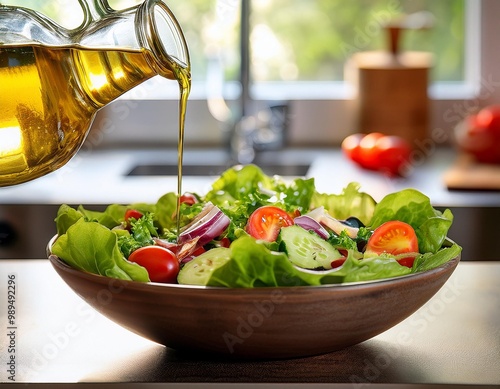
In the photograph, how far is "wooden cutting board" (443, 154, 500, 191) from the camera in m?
2.29

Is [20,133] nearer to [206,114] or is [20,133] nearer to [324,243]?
[324,243]

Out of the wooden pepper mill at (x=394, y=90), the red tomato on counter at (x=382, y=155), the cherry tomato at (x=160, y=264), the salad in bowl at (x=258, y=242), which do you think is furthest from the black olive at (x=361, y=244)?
the wooden pepper mill at (x=394, y=90)

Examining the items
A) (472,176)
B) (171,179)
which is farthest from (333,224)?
(171,179)

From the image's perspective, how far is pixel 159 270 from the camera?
1030 millimetres

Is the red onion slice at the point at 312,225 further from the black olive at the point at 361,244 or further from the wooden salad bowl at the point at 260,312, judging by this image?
the wooden salad bowl at the point at 260,312

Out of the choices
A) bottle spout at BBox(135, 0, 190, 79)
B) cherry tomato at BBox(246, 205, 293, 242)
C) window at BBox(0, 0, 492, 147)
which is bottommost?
cherry tomato at BBox(246, 205, 293, 242)

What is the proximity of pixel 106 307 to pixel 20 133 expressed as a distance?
0.22m

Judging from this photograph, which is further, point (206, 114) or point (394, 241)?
point (206, 114)

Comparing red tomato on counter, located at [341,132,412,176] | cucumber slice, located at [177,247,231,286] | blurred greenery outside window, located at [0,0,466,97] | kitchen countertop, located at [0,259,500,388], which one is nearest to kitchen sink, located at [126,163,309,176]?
red tomato on counter, located at [341,132,412,176]

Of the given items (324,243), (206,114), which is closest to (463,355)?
(324,243)

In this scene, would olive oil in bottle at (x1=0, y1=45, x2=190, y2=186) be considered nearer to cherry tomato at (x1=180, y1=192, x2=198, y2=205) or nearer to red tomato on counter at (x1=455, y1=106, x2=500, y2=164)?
cherry tomato at (x1=180, y1=192, x2=198, y2=205)

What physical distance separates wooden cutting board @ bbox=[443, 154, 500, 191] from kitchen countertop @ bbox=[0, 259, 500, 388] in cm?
102

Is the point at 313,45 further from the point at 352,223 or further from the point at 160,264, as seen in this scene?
the point at 160,264

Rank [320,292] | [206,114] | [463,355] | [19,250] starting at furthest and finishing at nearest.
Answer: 1. [206,114]
2. [19,250]
3. [463,355]
4. [320,292]
